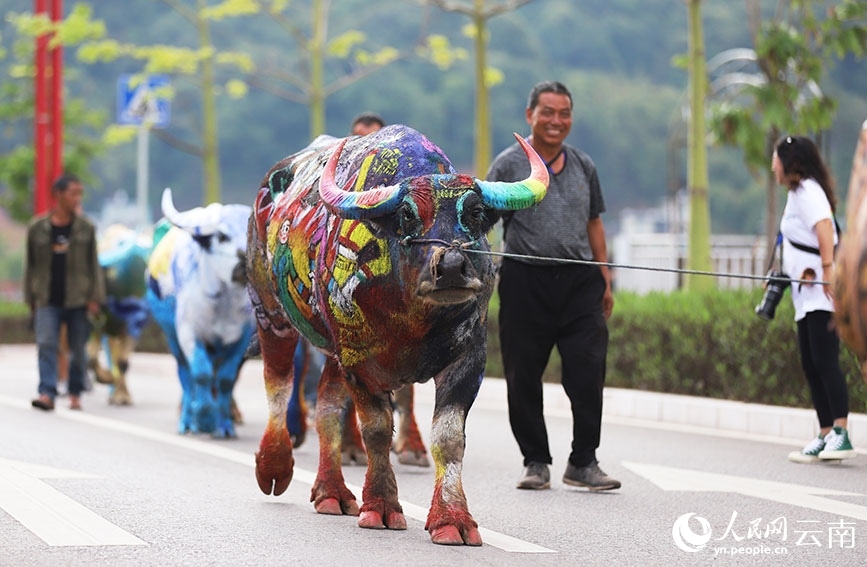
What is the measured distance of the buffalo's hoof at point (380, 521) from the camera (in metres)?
8.02

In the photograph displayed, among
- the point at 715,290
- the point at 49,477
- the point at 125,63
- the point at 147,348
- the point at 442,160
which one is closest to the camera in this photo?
the point at 442,160

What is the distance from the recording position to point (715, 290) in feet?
52.6

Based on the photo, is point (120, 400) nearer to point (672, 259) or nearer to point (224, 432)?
point (224, 432)

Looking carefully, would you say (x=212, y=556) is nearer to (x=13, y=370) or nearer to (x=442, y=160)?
(x=442, y=160)

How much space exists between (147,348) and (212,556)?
63.0 feet

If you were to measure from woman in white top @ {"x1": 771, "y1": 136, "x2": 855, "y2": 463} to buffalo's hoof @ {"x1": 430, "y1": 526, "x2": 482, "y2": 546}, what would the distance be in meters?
4.13

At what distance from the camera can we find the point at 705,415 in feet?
45.2

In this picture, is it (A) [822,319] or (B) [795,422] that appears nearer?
(A) [822,319]

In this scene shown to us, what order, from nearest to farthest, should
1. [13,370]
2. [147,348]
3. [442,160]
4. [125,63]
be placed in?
[442,160] → [13,370] → [147,348] → [125,63]

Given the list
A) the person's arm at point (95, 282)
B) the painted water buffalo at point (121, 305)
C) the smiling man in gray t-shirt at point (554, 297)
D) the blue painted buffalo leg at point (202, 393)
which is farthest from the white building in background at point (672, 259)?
the smiling man in gray t-shirt at point (554, 297)

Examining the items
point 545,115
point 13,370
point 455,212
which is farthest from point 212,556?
point 13,370

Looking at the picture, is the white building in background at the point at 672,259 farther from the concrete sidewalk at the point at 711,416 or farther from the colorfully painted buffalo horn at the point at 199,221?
the colorfully painted buffalo horn at the point at 199,221

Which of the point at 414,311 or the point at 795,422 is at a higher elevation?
the point at 414,311

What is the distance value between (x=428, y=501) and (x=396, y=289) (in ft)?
6.56
